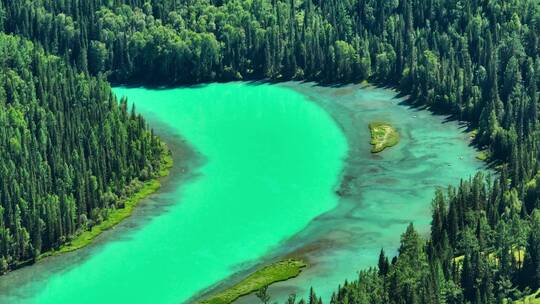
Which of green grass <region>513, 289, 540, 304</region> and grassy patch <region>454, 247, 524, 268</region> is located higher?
grassy patch <region>454, 247, 524, 268</region>

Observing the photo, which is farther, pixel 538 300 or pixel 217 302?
pixel 217 302

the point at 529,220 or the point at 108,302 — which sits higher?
the point at 529,220

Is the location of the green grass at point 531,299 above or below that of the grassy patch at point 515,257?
below

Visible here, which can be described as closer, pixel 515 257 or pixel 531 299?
pixel 531 299

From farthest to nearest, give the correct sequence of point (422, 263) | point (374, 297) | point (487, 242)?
point (487, 242) → point (422, 263) → point (374, 297)

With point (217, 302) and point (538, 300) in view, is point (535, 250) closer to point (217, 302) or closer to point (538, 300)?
point (538, 300)

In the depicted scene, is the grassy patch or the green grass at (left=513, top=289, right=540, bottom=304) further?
the grassy patch

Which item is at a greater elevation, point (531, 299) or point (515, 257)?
point (515, 257)

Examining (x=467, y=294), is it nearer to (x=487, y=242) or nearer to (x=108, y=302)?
(x=487, y=242)

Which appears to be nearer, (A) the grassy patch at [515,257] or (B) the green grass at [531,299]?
(B) the green grass at [531,299]

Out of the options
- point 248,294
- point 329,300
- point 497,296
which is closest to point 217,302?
point 248,294

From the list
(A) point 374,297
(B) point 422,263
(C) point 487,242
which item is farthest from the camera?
(C) point 487,242
